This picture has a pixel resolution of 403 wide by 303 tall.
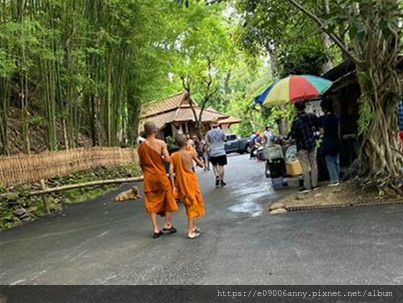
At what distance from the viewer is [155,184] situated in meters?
4.96

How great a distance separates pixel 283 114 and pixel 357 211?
9028 mm

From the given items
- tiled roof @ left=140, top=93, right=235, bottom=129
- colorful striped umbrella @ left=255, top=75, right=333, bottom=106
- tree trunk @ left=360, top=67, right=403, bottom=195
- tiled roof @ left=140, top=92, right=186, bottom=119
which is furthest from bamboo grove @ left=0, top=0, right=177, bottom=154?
tiled roof @ left=140, top=92, right=186, bottom=119

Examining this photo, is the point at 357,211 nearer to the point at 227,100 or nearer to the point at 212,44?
the point at 212,44

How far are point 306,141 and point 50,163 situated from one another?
646cm

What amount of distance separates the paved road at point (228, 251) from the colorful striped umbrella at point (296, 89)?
189cm

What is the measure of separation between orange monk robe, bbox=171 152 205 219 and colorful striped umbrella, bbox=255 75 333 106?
2.84 metres

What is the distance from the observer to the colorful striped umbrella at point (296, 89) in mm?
6723

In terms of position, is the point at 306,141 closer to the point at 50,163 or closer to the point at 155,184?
the point at 155,184

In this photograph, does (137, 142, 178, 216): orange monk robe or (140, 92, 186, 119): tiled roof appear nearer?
(137, 142, 178, 216): orange monk robe

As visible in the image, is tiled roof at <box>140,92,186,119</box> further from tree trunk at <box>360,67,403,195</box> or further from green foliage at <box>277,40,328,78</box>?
tree trunk at <box>360,67,403,195</box>

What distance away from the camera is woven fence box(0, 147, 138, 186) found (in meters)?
8.32

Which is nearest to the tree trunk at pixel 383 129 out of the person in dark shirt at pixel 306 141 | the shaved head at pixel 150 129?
the person in dark shirt at pixel 306 141

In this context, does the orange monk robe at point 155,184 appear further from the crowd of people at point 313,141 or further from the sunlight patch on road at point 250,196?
the crowd of people at point 313,141
